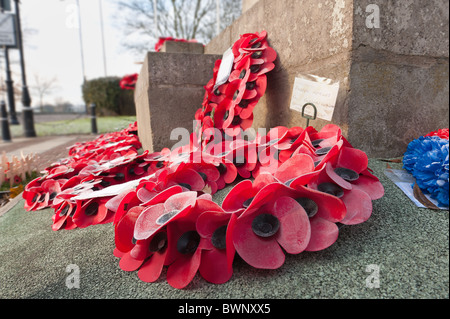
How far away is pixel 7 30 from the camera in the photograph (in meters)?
8.71

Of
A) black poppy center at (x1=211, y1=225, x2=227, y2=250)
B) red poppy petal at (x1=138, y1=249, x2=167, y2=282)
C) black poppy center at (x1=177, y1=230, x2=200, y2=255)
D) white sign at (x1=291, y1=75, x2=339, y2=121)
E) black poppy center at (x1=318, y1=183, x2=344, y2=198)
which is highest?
white sign at (x1=291, y1=75, x2=339, y2=121)

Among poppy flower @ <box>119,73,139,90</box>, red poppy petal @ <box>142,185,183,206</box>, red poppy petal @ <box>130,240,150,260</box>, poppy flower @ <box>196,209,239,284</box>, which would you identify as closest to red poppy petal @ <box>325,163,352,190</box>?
poppy flower @ <box>196,209,239,284</box>

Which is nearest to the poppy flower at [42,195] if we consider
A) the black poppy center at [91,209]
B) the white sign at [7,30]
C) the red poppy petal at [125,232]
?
the black poppy center at [91,209]

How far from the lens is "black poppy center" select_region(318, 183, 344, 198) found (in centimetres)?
97

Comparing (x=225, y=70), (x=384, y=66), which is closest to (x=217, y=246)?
(x=384, y=66)

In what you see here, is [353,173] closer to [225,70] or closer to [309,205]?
[309,205]

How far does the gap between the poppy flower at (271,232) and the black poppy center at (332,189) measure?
0.15 metres

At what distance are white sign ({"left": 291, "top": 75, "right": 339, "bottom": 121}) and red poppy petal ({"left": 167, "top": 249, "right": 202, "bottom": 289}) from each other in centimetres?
104

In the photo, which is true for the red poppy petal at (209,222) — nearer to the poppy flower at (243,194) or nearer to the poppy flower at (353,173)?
the poppy flower at (243,194)

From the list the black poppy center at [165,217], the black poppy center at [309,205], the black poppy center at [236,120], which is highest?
the black poppy center at [236,120]

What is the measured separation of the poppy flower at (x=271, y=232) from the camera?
2.75ft

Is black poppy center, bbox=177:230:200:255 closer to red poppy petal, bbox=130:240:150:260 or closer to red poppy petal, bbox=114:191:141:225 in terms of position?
red poppy petal, bbox=130:240:150:260

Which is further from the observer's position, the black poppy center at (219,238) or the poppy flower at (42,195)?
the poppy flower at (42,195)
